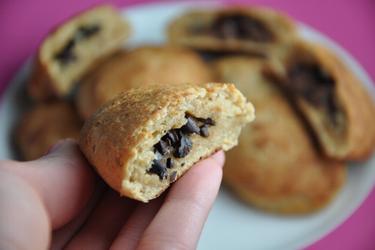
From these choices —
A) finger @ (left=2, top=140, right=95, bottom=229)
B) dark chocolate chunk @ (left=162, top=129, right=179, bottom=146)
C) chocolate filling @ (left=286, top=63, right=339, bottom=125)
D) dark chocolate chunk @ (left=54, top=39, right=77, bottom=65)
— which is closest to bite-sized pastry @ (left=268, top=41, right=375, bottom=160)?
chocolate filling @ (left=286, top=63, right=339, bottom=125)

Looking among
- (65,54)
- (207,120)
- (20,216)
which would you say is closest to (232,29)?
(65,54)

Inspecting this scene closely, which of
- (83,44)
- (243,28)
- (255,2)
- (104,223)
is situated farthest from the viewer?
(255,2)

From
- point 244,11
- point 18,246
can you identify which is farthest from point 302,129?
point 18,246

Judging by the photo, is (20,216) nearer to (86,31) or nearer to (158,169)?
(158,169)

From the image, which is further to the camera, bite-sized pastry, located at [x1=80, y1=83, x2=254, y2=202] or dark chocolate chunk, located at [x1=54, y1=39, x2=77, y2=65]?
dark chocolate chunk, located at [x1=54, y1=39, x2=77, y2=65]

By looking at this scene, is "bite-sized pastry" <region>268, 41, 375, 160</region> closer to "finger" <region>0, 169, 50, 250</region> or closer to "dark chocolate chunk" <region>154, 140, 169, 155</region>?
"dark chocolate chunk" <region>154, 140, 169, 155</region>

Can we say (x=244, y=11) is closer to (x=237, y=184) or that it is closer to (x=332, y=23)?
(x=332, y=23)
